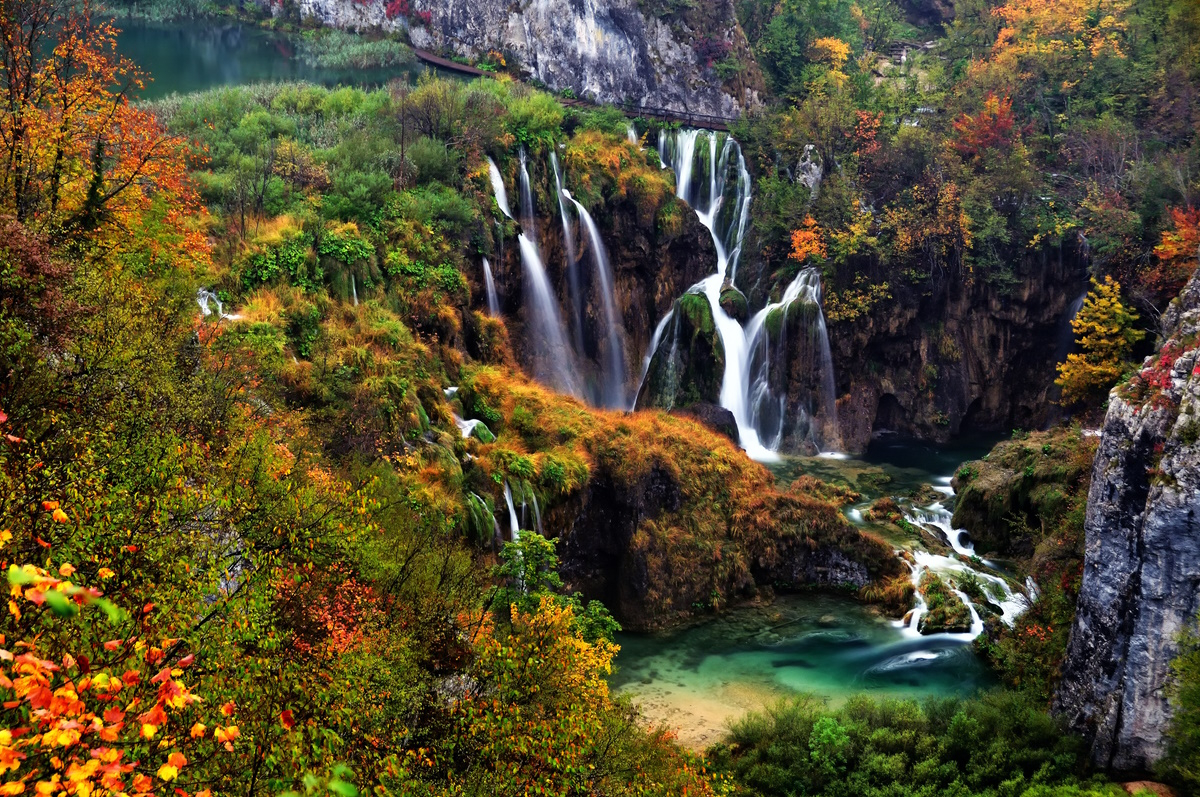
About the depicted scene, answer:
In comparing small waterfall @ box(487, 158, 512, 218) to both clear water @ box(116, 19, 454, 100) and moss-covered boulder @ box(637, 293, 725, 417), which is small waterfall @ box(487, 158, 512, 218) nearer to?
moss-covered boulder @ box(637, 293, 725, 417)

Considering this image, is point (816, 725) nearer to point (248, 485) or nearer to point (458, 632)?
point (458, 632)

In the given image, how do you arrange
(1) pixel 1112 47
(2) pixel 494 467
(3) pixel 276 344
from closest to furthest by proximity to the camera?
(3) pixel 276 344 < (2) pixel 494 467 < (1) pixel 1112 47

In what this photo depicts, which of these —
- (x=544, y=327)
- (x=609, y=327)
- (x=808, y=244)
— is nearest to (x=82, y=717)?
(x=544, y=327)

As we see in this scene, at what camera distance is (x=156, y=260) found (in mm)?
13914

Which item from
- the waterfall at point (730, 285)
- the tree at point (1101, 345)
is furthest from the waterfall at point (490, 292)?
the tree at point (1101, 345)

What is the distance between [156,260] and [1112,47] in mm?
41563

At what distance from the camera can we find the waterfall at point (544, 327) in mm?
27188

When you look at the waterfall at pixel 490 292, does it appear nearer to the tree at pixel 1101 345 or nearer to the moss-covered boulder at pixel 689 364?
the moss-covered boulder at pixel 689 364

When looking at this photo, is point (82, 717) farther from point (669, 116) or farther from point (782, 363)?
point (669, 116)

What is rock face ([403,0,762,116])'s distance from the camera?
142ft

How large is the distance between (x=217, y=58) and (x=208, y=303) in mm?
35037

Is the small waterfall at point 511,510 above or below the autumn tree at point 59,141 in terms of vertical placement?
below

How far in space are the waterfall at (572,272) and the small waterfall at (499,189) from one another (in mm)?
2613

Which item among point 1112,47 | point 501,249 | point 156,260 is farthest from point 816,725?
point 1112,47
